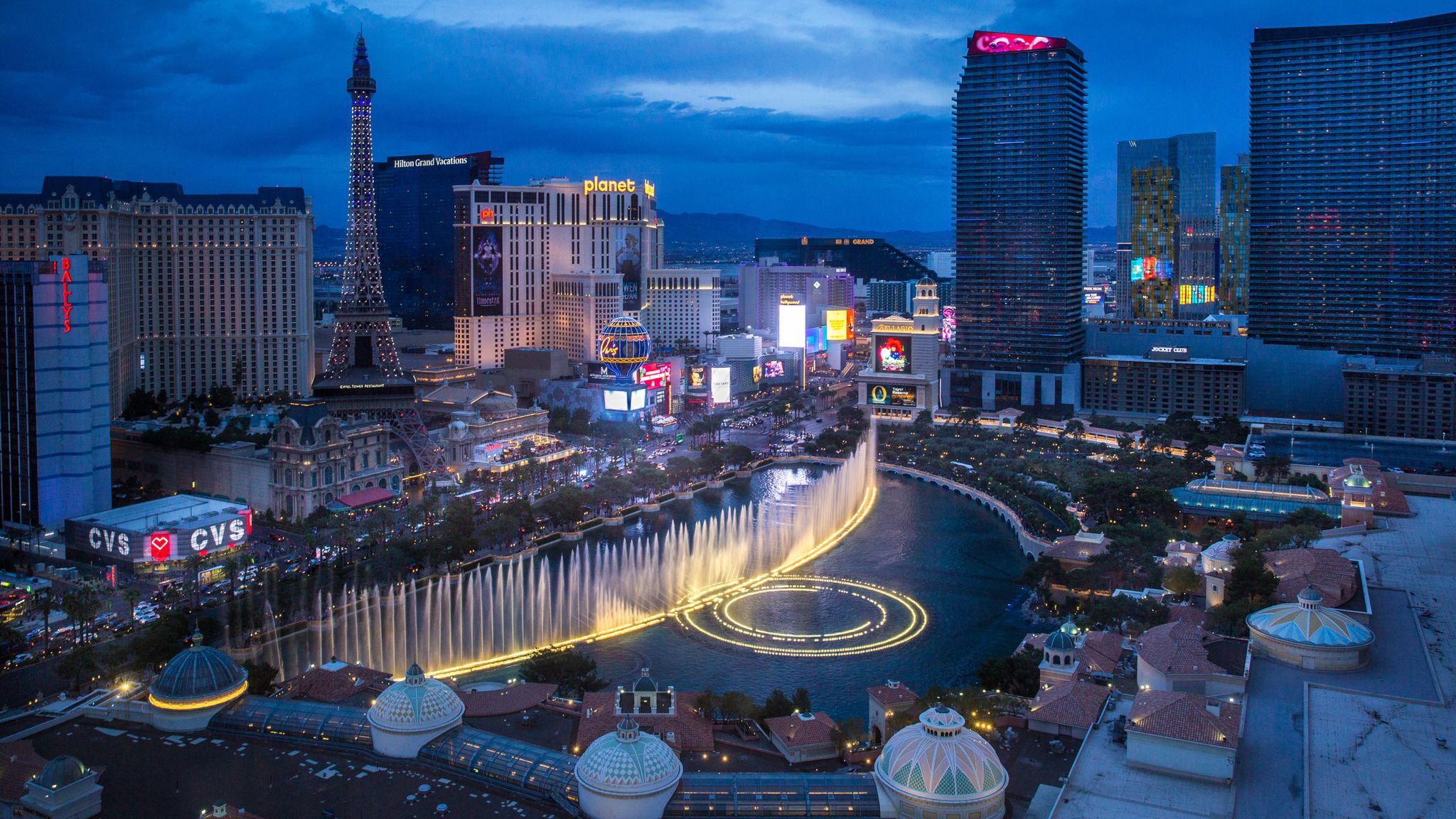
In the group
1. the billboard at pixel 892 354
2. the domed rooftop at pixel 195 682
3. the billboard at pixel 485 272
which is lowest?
the domed rooftop at pixel 195 682

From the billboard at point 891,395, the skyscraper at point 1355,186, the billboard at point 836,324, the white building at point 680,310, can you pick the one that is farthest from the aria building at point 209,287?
the skyscraper at point 1355,186

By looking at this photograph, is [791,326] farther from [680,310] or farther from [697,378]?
[697,378]

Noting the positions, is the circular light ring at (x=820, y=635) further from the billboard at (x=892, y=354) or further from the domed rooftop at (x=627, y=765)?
the billboard at (x=892, y=354)

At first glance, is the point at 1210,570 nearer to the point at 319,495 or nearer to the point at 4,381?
the point at 319,495

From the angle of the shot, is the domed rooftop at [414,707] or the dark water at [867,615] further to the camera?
the dark water at [867,615]

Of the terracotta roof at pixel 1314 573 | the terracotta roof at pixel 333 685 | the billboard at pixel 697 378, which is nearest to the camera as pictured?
the terracotta roof at pixel 333 685

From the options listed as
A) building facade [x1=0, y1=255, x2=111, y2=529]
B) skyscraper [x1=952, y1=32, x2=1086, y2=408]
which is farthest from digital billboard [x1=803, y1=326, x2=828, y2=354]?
building facade [x1=0, y1=255, x2=111, y2=529]

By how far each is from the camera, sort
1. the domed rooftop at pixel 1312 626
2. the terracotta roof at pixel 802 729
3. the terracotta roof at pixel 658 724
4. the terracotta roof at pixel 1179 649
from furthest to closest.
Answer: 1. the domed rooftop at pixel 1312 626
2. the terracotta roof at pixel 1179 649
3. the terracotta roof at pixel 802 729
4. the terracotta roof at pixel 658 724

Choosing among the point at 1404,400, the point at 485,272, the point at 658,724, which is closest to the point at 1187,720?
the point at 658,724
